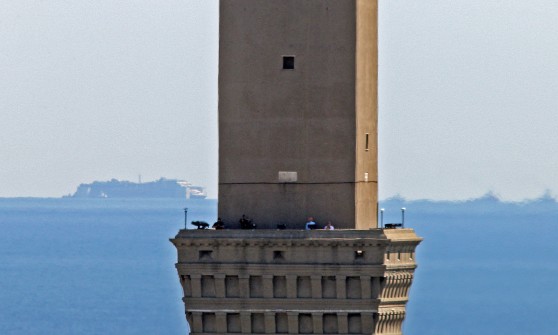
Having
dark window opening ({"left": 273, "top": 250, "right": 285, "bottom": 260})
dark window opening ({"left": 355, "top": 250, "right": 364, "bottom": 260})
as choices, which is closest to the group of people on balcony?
dark window opening ({"left": 273, "top": 250, "right": 285, "bottom": 260})

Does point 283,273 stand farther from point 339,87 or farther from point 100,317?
point 100,317

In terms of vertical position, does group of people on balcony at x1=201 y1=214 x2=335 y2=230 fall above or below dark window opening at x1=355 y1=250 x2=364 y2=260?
above

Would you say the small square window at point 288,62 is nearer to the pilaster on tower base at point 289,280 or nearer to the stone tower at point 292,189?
the stone tower at point 292,189

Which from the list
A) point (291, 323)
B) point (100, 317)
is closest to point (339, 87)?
point (291, 323)

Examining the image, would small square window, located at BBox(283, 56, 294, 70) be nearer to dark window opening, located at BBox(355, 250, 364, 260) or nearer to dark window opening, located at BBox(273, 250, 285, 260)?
dark window opening, located at BBox(273, 250, 285, 260)

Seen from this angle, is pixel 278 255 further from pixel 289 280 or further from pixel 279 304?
pixel 279 304

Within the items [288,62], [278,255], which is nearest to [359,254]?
[278,255]

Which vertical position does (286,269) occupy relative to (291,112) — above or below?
below
